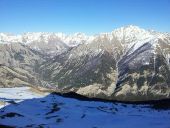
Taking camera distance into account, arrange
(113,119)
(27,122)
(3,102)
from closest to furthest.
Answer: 1. (27,122)
2. (113,119)
3. (3,102)

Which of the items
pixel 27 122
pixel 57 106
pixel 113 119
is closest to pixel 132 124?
pixel 113 119

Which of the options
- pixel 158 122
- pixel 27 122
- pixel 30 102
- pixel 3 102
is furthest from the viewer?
pixel 30 102

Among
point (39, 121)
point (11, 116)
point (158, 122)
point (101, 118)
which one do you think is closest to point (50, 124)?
point (39, 121)

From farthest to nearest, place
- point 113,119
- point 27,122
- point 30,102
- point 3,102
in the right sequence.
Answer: point 30,102 → point 3,102 → point 113,119 → point 27,122

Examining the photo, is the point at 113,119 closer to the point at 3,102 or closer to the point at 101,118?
the point at 101,118

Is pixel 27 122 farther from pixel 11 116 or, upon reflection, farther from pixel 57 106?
pixel 57 106

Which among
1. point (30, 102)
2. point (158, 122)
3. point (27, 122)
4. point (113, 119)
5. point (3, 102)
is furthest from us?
point (30, 102)

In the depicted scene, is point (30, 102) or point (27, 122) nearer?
point (27, 122)

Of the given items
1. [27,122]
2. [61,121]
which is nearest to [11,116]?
[27,122]

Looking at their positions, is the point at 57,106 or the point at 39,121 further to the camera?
the point at 57,106
